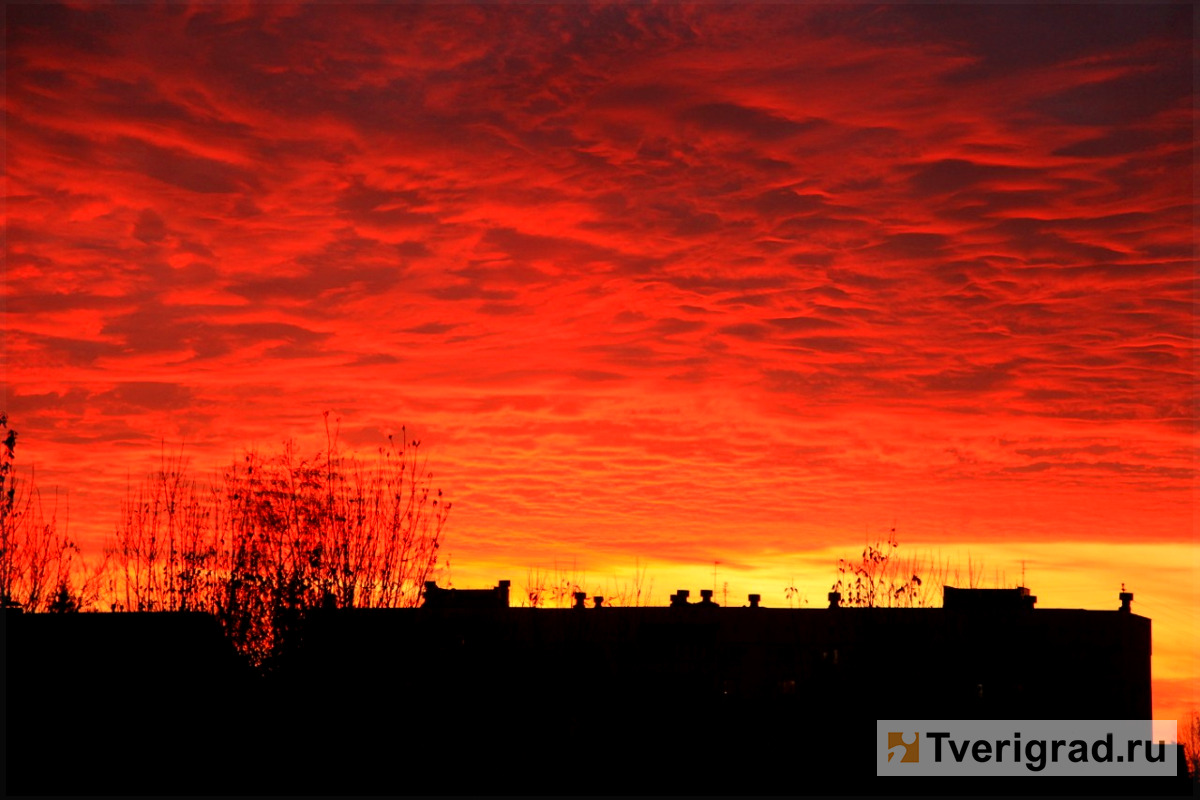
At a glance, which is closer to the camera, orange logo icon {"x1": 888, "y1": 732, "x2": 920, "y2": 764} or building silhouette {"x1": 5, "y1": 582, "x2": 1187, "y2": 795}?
building silhouette {"x1": 5, "y1": 582, "x2": 1187, "y2": 795}

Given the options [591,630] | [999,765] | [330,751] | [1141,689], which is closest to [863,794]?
[999,765]

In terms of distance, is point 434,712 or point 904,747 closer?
point 434,712

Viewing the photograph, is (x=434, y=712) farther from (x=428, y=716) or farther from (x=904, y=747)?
(x=904, y=747)

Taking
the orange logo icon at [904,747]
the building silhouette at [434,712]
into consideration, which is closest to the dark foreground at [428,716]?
the building silhouette at [434,712]

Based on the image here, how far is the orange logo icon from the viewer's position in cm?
2425

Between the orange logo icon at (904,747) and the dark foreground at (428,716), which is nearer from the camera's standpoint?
the dark foreground at (428,716)

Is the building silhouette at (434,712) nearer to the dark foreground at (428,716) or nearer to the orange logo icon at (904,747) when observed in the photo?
the dark foreground at (428,716)

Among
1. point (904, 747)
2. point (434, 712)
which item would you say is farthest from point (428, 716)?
point (904, 747)

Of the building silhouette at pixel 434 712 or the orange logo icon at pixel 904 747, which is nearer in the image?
the building silhouette at pixel 434 712

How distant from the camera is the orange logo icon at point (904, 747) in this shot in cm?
2425

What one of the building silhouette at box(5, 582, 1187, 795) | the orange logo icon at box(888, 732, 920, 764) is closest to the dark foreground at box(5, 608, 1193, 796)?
the building silhouette at box(5, 582, 1187, 795)

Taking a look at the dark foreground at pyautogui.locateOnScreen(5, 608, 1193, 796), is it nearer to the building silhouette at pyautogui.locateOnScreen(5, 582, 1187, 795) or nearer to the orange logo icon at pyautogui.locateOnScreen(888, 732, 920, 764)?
the building silhouette at pyautogui.locateOnScreen(5, 582, 1187, 795)

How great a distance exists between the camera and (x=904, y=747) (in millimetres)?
24750

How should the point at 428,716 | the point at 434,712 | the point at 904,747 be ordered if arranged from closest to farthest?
the point at 428,716 → the point at 434,712 → the point at 904,747
